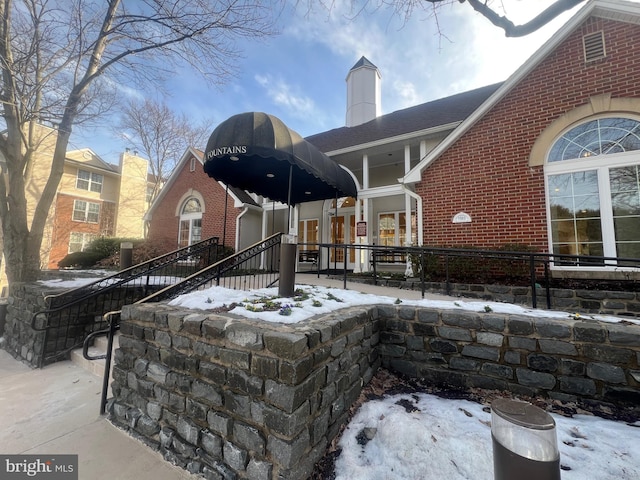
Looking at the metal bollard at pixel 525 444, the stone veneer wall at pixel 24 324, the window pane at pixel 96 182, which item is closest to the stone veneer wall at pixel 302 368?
the metal bollard at pixel 525 444

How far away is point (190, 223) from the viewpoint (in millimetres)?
13039

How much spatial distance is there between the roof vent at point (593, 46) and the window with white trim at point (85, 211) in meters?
26.5

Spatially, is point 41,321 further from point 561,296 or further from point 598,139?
point 598,139

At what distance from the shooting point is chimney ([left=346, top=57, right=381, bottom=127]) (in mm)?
12844

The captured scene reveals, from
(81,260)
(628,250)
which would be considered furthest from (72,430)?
(81,260)

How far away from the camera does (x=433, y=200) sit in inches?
273

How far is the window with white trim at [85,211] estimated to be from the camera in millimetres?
18969

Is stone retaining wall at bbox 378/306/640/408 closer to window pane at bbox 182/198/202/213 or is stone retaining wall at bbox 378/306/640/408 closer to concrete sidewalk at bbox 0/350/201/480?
concrete sidewalk at bbox 0/350/201/480

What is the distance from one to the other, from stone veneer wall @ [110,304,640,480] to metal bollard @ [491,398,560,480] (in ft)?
3.88

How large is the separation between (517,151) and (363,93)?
29.0 ft

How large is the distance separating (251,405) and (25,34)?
10.3 meters

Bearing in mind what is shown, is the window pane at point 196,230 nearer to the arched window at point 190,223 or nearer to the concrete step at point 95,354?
the arched window at point 190,223

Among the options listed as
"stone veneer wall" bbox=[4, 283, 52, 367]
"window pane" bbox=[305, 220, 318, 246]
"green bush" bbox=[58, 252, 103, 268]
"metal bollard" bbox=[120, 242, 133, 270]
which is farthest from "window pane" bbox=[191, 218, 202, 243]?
"stone veneer wall" bbox=[4, 283, 52, 367]

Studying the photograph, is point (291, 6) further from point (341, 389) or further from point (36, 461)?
point (36, 461)
